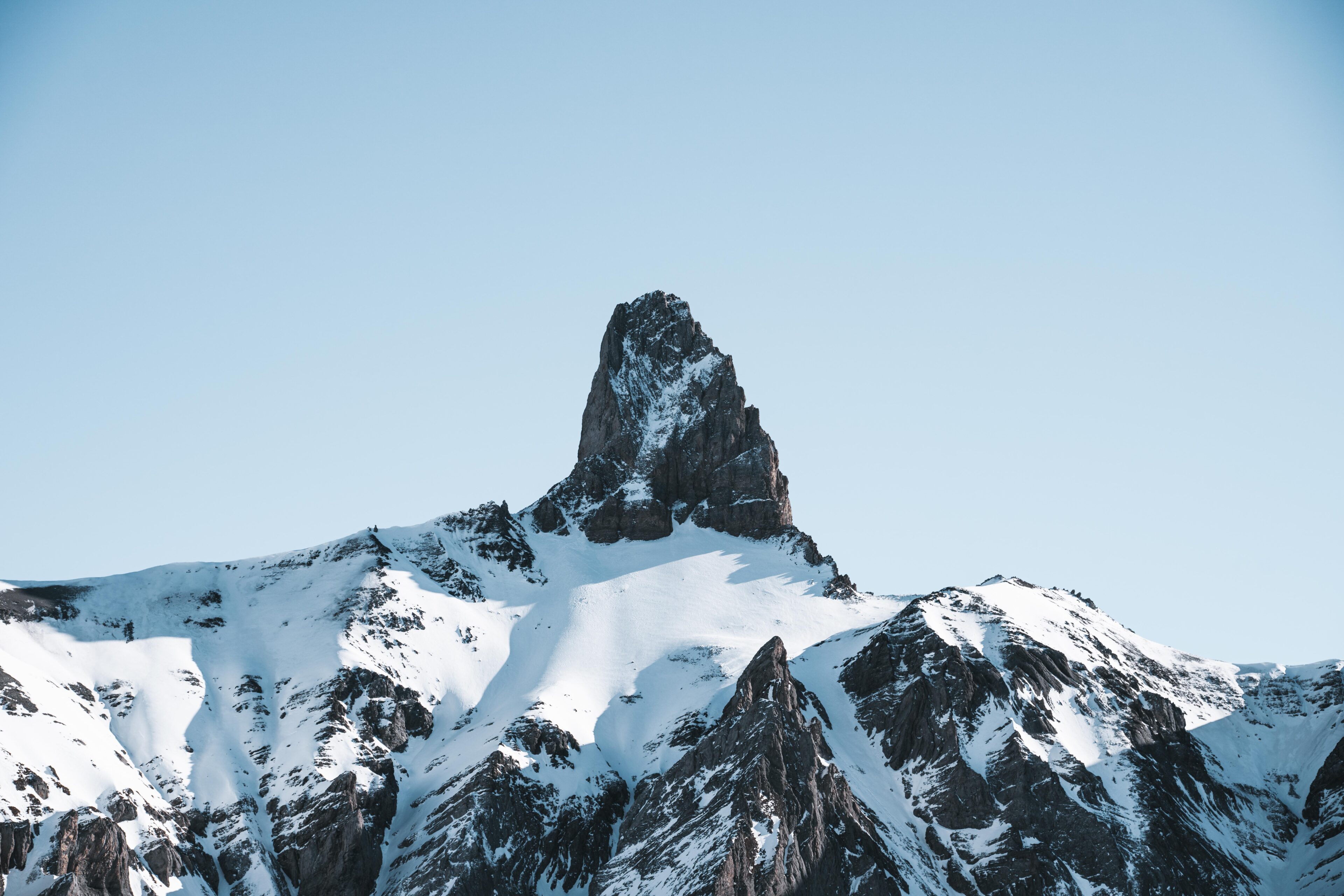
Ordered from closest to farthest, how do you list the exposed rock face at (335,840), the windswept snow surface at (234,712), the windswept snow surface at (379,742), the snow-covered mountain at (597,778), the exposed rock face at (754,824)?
the exposed rock face at (754,824)
the snow-covered mountain at (597,778)
the exposed rock face at (335,840)
the windswept snow surface at (379,742)
the windswept snow surface at (234,712)

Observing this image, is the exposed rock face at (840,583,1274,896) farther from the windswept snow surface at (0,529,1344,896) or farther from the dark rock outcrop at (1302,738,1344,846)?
the dark rock outcrop at (1302,738,1344,846)

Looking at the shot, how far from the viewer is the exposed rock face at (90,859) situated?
5546 inches

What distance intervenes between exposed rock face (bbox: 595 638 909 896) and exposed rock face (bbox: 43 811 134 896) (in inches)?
2072

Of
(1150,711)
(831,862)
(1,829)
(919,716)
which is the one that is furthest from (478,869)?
(1150,711)

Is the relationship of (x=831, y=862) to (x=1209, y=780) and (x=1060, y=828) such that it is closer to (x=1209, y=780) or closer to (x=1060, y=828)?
(x=1060, y=828)

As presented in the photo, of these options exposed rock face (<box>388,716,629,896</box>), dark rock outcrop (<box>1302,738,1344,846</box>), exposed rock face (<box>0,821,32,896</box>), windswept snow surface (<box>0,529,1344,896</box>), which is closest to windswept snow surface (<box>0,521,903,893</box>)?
windswept snow surface (<box>0,529,1344,896</box>)

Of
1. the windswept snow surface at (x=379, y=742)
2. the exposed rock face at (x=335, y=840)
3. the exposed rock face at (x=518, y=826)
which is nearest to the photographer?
the exposed rock face at (x=518, y=826)

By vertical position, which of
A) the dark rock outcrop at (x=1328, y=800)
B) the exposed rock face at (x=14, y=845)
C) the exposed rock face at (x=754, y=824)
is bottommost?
the dark rock outcrop at (x=1328, y=800)

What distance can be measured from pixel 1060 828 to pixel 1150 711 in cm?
3472

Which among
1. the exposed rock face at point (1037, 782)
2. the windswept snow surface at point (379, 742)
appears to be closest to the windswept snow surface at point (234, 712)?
the windswept snow surface at point (379, 742)

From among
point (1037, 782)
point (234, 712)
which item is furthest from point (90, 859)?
point (1037, 782)

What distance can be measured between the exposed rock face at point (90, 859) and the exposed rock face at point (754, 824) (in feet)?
173

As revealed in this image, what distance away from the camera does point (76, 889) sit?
13988cm

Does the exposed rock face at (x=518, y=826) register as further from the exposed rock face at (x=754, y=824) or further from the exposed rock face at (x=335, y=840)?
the exposed rock face at (x=754, y=824)
